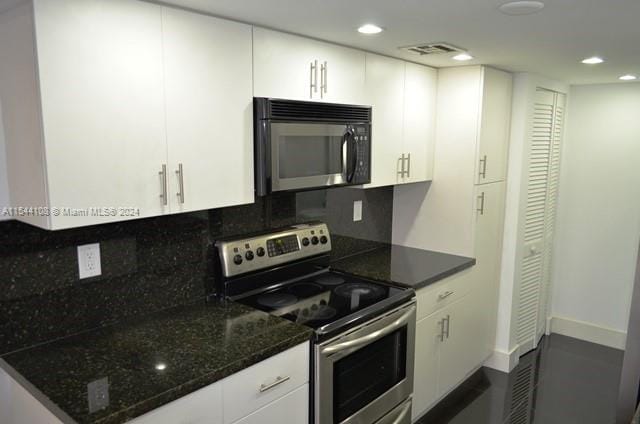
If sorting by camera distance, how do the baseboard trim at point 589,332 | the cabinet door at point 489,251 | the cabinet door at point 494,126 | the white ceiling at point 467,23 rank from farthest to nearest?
1. the baseboard trim at point 589,332
2. the cabinet door at point 489,251
3. the cabinet door at point 494,126
4. the white ceiling at point 467,23

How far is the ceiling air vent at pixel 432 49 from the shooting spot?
7.62ft

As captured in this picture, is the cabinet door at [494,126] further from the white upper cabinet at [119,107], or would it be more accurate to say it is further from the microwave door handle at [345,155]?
the white upper cabinet at [119,107]

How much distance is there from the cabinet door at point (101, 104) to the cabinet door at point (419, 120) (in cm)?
160

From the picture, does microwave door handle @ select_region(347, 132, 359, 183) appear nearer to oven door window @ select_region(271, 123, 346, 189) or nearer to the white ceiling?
oven door window @ select_region(271, 123, 346, 189)

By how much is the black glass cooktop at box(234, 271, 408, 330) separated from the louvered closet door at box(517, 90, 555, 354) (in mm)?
1586

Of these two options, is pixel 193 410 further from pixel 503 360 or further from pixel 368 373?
pixel 503 360

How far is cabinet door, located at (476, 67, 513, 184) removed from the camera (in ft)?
9.90

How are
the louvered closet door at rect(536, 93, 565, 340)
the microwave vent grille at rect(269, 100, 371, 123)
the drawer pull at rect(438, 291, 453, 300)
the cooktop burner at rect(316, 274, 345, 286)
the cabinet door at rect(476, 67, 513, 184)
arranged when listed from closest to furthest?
the microwave vent grille at rect(269, 100, 371, 123), the cooktop burner at rect(316, 274, 345, 286), the drawer pull at rect(438, 291, 453, 300), the cabinet door at rect(476, 67, 513, 184), the louvered closet door at rect(536, 93, 565, 340)

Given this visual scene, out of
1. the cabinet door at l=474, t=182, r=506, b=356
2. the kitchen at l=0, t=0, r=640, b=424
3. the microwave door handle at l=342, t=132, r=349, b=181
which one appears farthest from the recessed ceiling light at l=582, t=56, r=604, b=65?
the microwave door handle at l=342, t=132, r=349, b=181

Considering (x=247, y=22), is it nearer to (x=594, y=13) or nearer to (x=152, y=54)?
(x=152, y=54)

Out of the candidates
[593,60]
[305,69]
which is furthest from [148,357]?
[593,60]

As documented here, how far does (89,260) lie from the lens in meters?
1.83

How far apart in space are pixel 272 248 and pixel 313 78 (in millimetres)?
850

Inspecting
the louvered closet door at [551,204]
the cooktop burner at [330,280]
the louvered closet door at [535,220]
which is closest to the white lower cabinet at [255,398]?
the cooktop burner at [330,280]
